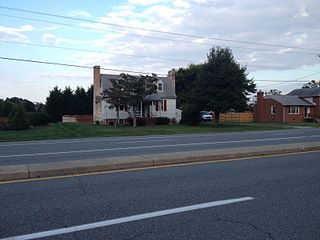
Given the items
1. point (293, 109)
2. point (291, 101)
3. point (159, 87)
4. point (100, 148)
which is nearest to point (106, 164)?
point (100, 148)

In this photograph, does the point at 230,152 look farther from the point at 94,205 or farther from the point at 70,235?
the point at 70,235

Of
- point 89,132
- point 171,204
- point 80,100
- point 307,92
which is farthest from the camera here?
point 80,100

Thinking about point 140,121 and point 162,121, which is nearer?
point 140,121

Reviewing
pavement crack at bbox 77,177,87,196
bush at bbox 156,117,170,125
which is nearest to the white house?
bush at bbox 156,117,170,125

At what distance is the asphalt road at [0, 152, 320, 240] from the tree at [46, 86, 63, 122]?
60580 millimetres

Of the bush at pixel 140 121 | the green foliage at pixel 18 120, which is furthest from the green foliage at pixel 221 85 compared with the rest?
the green foliage at pixel 18 120

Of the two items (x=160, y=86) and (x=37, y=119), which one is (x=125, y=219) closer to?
(x=37, y=119)

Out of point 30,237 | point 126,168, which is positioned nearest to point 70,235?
point 30,237

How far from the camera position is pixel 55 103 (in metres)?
68.2

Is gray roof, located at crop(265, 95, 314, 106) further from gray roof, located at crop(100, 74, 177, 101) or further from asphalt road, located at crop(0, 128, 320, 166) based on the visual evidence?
asphalt road, located at crop(0, 128, 320, 166)

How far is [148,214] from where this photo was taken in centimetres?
593

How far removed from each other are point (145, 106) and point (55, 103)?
76.4 ft

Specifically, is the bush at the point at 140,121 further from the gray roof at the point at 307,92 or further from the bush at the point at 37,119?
the gray roof at the point at 307,92

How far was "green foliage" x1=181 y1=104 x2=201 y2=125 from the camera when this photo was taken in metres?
45.4
